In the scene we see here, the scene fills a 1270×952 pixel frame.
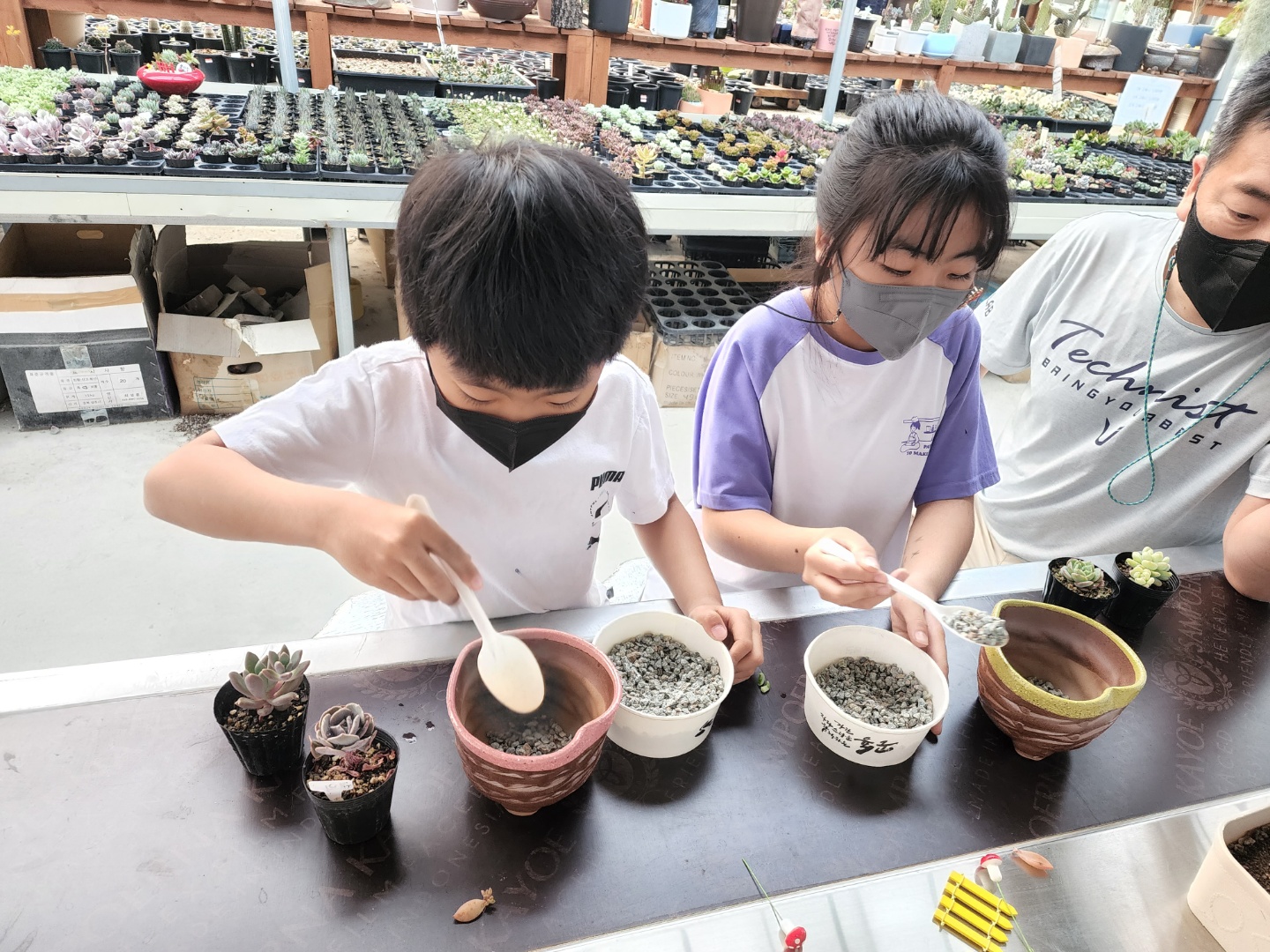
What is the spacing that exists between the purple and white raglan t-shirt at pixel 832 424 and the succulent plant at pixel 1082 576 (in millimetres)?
205

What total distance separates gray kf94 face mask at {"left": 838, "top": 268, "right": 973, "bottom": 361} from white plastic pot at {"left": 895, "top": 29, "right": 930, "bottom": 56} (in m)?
4.39

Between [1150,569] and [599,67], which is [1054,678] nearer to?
[1150,569]

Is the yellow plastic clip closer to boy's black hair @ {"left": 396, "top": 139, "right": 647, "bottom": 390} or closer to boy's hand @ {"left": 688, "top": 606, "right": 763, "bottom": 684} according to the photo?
boy's hand @ {"left": 688, "top": 606, "right": 763, "bottom": 684}

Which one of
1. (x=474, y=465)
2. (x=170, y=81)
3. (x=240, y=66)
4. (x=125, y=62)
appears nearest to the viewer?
(x=474, y=465)

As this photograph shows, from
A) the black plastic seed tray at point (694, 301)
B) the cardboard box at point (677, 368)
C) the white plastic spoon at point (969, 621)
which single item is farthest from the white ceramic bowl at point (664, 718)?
the cardboard box at point (677, 368)

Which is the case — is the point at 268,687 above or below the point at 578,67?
below

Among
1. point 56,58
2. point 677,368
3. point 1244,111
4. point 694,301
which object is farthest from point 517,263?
point 56,58

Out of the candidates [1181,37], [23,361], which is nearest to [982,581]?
[23,361]

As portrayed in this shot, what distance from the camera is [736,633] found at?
3.18 feet

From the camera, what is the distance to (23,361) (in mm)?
2764

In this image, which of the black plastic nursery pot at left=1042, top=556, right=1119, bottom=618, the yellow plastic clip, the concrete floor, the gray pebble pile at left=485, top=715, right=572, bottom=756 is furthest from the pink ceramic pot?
the concrete floor

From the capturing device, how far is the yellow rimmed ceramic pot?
0.85 m

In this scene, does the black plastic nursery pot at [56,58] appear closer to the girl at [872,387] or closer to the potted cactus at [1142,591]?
the girl at [872,387]

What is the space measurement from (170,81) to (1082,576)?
13.4ft
